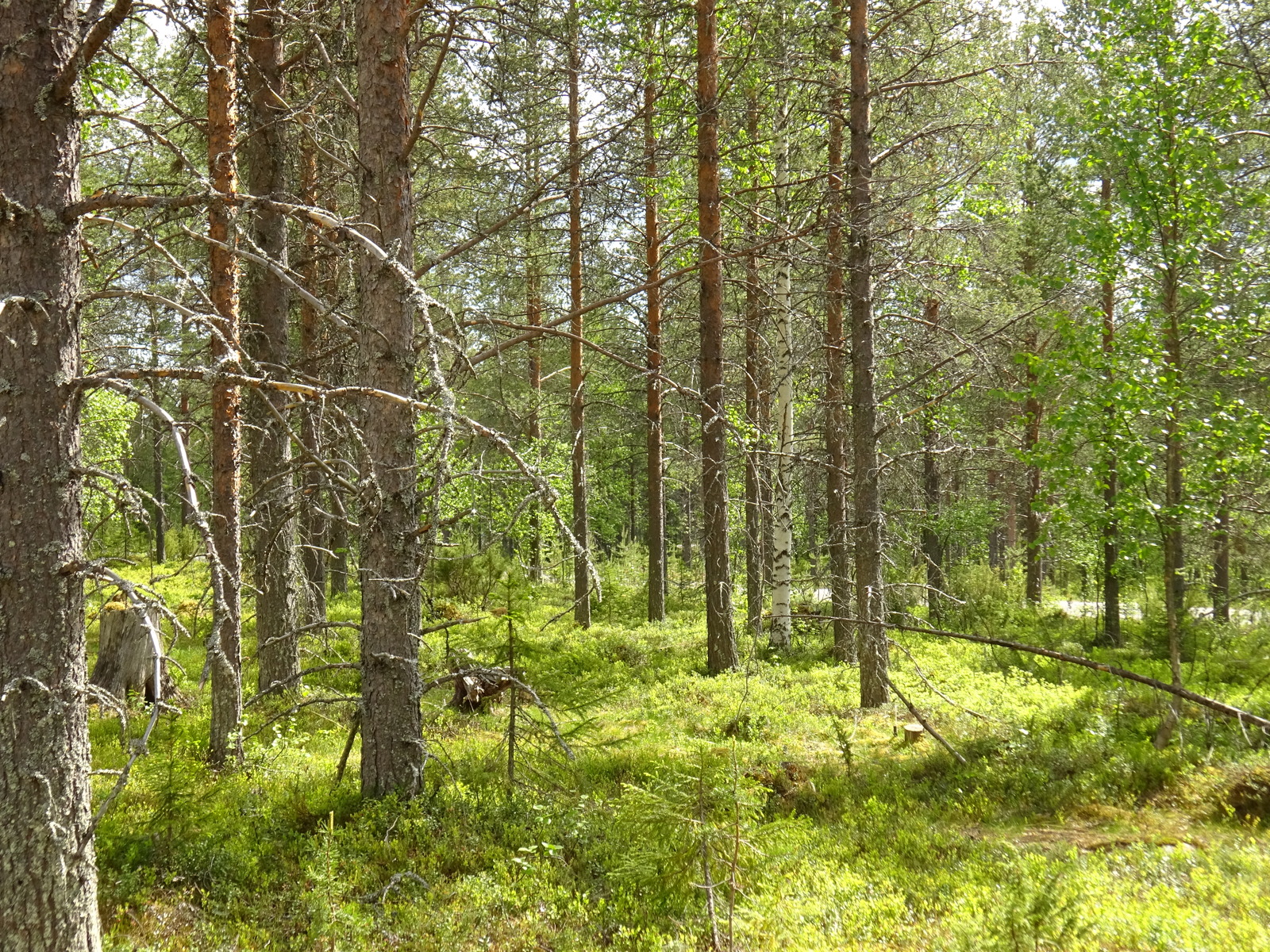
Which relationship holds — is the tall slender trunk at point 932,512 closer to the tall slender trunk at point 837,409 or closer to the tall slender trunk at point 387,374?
the tall slender trunk at point 837,409

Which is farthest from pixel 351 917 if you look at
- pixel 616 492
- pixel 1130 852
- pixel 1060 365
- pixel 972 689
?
pixel 616 492

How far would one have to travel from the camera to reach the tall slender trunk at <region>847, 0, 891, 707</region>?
9.18m

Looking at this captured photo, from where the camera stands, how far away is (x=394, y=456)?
207 inches

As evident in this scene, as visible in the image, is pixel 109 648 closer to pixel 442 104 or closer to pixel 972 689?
pixel 442 104

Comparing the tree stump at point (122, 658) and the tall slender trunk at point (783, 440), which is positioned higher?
the tall slender trunk at point (783, 440)

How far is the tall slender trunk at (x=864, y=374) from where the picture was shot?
9.18 metres

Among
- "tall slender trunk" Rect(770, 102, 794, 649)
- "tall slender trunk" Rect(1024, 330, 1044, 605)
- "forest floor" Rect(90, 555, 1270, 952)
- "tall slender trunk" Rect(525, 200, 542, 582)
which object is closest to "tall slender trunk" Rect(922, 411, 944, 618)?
"tall slender trunk" Rect(1024, 330, 1044, 605)

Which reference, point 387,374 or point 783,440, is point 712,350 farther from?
point 387,374

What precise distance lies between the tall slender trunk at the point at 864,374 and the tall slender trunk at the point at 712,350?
1.74 metres

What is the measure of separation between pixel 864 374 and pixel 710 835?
6.52 metres

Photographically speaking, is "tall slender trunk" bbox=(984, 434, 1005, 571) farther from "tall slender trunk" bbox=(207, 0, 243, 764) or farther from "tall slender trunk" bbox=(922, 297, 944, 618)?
"tall slender trunk" bbox=(207, 0, 243, 764)

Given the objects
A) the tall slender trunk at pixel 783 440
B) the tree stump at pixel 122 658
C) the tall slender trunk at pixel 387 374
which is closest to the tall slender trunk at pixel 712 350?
the tall slender trunk at pixel 783 440

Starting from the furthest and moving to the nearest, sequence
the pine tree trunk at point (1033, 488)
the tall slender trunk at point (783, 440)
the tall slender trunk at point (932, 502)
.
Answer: the pine tree trunk at point (1033, 488) < the tall slender trunk at point (932, 502) < the tall slender trunk at point (783, 440)

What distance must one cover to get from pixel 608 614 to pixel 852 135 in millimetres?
10775
